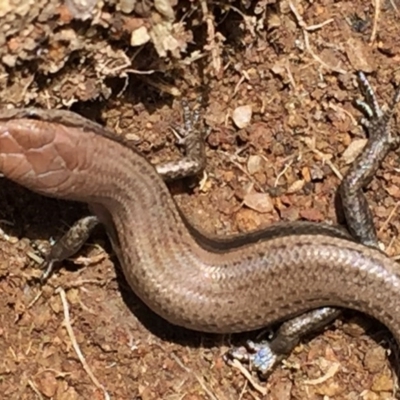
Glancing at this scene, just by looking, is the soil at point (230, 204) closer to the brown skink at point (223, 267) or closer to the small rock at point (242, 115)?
the small rock at point (242, 115)

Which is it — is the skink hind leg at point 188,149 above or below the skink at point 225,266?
above

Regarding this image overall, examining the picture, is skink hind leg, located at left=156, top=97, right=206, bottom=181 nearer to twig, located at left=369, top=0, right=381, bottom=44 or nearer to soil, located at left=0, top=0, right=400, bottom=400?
soil, located at left=0, top=0, right=400, bottom=400

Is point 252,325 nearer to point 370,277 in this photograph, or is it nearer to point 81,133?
point 370,277

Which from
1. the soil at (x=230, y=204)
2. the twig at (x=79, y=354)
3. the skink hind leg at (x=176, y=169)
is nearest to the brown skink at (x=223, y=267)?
the skink hind leg at (x=176, y=169)

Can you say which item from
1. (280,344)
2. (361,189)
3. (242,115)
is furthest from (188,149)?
(280,344)

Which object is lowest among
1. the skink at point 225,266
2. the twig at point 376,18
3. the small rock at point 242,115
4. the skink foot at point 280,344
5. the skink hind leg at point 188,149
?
the skink foot at point 280,344

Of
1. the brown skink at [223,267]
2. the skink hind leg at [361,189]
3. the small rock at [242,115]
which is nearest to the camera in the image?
the brown skink at [223,267]
